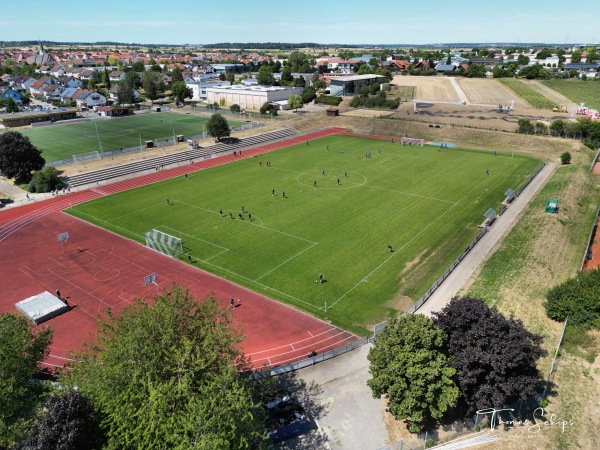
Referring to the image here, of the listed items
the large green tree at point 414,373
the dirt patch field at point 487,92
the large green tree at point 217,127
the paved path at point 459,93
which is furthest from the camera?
the paved path at point 459,93

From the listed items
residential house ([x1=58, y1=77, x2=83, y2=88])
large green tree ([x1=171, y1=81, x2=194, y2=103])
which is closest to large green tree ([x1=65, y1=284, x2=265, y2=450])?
large green tree ([x1=171, y1=81, x2=194, y2=103])

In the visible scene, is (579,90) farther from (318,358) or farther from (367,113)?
(318,358)

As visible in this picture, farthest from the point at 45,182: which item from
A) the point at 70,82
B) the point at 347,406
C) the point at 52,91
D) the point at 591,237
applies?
the point at 70,82

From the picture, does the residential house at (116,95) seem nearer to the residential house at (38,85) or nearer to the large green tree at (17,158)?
the residential house at (38,85)

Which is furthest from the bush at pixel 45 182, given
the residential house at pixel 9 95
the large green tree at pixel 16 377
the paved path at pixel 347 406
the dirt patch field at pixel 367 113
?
the residential house at pixel 9 95

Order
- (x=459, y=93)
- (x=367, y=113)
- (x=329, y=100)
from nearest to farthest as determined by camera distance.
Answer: (x=367, y=113) → (x=329, y=100) → (x=459, y=93)

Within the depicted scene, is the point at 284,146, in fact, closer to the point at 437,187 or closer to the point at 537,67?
the point at 437,187
